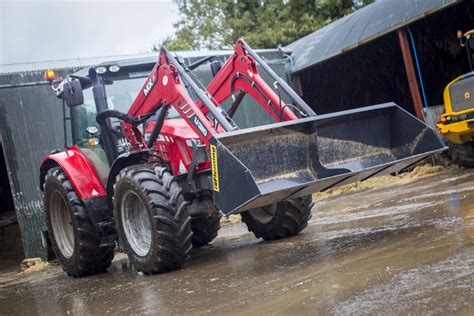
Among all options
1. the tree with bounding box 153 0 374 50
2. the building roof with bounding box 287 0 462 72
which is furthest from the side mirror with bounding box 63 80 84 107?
the tree with bounding box 153 0 374 50

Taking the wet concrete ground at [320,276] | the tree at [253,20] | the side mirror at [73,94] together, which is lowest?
the wet concrete ground at [320,276]

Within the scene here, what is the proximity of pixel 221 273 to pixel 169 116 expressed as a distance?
2.08 meters

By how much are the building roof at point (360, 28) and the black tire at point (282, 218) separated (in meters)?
6.71

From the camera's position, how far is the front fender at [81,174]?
728 centimetres

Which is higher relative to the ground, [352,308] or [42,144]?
[42,144]

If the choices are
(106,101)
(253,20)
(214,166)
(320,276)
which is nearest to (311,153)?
(214,166)

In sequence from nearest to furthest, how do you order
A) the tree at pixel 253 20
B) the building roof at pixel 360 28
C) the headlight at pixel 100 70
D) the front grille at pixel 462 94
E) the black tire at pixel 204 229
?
the headlight at pixel 100 70 < the black tire at pixel 204 229 < the front grille at pixel 462 94 < the building roof at pixel 360 28 < the tree at pixel 253 20

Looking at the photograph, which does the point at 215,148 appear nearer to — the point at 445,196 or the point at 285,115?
the point at 285,115

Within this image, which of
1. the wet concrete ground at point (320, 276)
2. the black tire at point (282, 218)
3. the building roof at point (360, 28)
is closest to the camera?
the wet concrete ground at point (320, 276)

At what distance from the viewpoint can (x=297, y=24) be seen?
24.6 metres

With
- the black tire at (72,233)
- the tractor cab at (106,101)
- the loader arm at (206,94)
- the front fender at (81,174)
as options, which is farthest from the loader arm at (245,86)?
the black tire at (72,233)

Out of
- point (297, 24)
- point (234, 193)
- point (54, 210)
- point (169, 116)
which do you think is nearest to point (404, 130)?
point (234, 193)

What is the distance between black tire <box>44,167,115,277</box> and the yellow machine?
274 inches

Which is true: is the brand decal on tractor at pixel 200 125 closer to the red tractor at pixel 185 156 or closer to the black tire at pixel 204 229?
the red tractor at pixel 185 156
